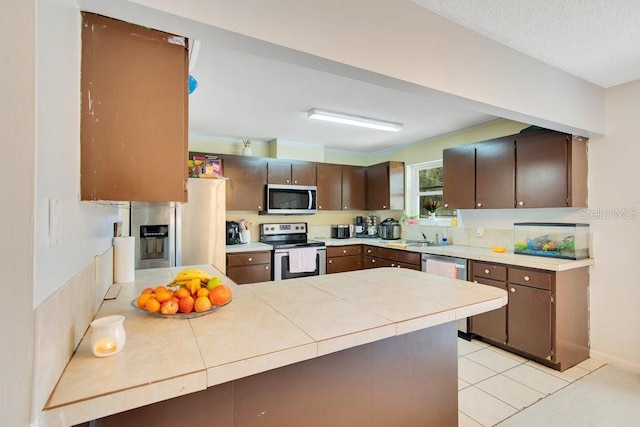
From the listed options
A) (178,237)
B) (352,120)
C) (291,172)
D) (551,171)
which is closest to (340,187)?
(291,172)

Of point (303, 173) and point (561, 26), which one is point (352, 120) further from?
point (561, 26)

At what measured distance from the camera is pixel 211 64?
7.36 feet

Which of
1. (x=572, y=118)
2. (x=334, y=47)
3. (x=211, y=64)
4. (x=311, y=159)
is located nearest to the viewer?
(x=334, y=47)

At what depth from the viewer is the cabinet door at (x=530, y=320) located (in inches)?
102

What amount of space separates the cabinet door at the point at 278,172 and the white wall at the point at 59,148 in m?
3.23

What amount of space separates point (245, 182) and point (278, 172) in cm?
50

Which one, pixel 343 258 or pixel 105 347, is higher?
pixel 105 347

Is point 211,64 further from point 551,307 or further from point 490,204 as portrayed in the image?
point 551,307

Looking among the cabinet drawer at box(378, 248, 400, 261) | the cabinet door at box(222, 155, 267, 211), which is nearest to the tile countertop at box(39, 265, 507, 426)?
the cabinet drawer at box(378, 248, 400, 261)

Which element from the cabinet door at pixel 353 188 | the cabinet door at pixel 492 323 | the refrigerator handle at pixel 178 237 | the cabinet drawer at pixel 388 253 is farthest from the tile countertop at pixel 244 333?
the cabinet door at pixel 353 188

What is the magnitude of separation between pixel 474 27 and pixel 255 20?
1.36 metres

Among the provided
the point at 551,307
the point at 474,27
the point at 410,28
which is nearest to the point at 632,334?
the point at 551,307

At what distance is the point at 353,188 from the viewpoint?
5086 mm

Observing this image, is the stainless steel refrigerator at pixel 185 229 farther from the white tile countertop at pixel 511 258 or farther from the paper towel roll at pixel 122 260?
the white tile countertop at pixel 511 258
